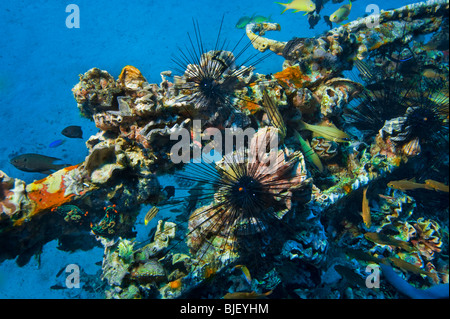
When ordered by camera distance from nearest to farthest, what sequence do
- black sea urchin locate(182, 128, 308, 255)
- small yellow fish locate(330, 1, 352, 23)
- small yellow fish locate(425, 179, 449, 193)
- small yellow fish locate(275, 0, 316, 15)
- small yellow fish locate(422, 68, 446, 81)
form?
black sea urchin locate(182, 128, 308, 255)
small yellow fish locate(425, 179, 449, 193)
small yellow fish locate(422, 68, 446, 81)
small yellow fish locate(275, 0, 316, 15)
small yellow fish locate(330, 1, 352, 23)

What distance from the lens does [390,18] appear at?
5.54 metres

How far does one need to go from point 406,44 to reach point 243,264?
640 cm

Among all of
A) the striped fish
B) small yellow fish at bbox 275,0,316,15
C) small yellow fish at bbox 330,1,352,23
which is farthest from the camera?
small yellow fish at bbox 330,1,352,23

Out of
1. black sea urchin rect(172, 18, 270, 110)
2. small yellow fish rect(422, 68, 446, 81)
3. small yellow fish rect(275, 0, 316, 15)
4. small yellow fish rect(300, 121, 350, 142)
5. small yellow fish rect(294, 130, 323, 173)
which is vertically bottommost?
small yellow fish rect(294, 130, 323, 173)

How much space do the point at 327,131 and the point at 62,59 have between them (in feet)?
36.6

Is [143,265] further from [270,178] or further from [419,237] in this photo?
[419,237]

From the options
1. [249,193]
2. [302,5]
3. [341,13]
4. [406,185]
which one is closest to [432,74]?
[406,185]

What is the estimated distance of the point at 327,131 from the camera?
3711 mm

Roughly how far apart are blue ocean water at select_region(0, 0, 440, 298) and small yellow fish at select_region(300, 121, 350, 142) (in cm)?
622

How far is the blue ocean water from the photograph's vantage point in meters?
6.70

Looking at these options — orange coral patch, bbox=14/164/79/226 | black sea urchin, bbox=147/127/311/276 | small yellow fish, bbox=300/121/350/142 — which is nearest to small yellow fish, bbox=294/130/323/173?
small yellow fish, bbox=300/121/350/142

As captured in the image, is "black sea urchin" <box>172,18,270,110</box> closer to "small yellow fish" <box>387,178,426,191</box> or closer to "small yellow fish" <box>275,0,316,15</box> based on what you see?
"small yellow fish" <box>387,178,426,191</box>

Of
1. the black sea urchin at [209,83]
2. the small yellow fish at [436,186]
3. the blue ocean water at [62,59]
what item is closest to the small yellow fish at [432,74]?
the small yellow fish at [436,186]

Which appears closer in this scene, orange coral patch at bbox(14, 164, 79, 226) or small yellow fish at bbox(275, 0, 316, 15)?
orange coral patch at bbox(14, 164, 79, 226)
